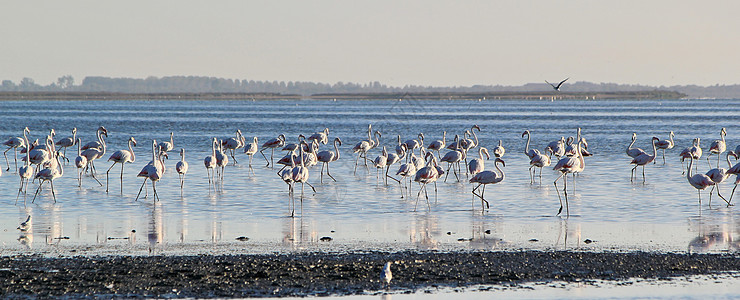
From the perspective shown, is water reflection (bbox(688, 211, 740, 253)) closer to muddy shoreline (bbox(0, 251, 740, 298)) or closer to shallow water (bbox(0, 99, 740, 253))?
shallow water (bbox(0, 99, 740, 253))

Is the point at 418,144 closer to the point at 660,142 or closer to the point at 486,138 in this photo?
the point at 660,142

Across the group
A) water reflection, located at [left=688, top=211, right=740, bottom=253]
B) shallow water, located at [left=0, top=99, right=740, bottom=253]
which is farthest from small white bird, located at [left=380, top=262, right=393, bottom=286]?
water reflection, located at [left=688, top=211, right=740, bottom=253]

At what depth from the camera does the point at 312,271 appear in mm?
10492

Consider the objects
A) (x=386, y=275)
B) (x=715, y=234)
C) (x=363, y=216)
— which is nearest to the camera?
(x=386, y=275)

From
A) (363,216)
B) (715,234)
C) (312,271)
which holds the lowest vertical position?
(312,271)

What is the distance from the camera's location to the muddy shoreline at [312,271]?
9.63 m

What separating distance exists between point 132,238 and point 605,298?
A: 7.21m

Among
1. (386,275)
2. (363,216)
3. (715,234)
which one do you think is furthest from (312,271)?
(715,234)

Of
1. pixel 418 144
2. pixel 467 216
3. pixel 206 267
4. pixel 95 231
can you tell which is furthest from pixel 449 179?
pixel 206 267

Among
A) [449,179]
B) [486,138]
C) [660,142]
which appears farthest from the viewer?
[486,138]

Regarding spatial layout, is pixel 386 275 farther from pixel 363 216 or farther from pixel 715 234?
pixel 715 234

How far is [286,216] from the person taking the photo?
51.5 feet

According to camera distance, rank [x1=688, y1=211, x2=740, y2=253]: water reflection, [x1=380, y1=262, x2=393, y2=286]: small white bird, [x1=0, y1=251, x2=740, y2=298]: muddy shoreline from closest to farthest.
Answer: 1. [x1=0, y1=251, x2=740, y2=298]: muddy shoreline
2. [x1=380, y1=262, x2=393, y2=286]: small white bird
3. [x1=688, y1=211, x2=740, y2=253]: water reflection

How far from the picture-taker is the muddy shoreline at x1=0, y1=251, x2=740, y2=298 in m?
9.63
